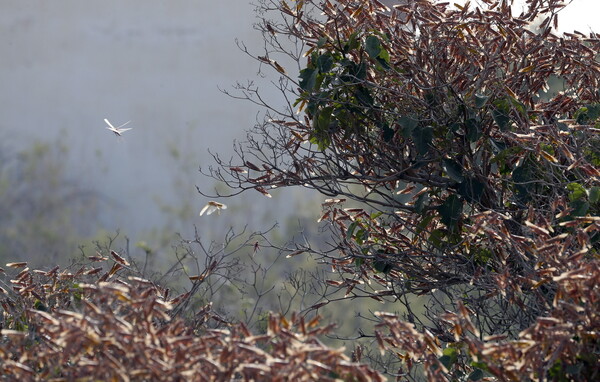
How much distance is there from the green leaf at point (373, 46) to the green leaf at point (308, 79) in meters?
0.27

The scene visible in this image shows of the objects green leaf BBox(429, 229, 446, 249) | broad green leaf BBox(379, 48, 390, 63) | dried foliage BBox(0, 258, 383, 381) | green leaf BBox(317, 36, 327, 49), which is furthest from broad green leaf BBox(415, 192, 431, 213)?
dried foliage BBox(0, 258, 383, 381)

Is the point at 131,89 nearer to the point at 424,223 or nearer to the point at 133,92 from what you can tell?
the point at 133,92

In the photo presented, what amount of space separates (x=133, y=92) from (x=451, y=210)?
15.9 ft

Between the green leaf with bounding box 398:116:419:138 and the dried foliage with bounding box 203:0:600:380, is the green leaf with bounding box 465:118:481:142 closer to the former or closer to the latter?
the dried foliage with bounding box 203:0:600:380

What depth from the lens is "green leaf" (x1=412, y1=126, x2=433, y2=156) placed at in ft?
9.48

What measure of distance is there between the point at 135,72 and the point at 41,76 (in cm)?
84

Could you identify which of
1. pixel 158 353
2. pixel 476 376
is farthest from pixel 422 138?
pixel 158 353

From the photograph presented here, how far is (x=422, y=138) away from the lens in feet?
9.51

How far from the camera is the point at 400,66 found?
3.04 metres

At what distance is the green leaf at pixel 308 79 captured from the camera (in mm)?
3010

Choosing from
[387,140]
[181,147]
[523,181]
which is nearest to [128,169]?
[181,147]

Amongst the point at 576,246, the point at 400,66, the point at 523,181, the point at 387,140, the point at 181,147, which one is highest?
the point at 181,147

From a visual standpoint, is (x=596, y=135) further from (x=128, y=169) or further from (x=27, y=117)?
(x=27, y=117)

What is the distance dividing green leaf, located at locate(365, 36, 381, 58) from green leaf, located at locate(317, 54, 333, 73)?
18 cm
